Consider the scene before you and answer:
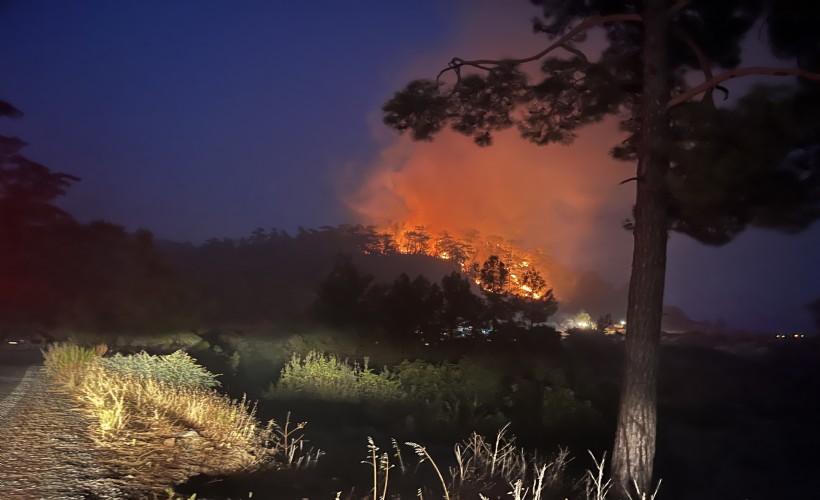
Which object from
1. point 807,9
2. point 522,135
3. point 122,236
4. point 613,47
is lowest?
point 122,236

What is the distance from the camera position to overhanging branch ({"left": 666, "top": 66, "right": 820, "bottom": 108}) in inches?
286

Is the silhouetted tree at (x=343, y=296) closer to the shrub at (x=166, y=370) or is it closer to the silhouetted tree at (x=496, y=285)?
the silhouetted tree at (x=496, y=285)

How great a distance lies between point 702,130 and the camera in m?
7.54

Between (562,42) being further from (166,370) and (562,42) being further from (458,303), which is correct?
(458,303)

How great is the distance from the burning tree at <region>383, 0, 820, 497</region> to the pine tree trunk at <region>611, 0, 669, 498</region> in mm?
15

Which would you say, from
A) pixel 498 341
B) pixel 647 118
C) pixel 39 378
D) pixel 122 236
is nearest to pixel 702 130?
pixel 647 118

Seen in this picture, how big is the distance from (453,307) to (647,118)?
643 inches

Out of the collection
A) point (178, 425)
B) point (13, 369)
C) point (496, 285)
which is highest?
point (496, 285)

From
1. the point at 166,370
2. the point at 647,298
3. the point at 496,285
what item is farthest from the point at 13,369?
the point at 496,285

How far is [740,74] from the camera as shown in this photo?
767cm

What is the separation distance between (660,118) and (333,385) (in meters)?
8.38

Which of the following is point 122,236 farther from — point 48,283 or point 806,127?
point 806,127

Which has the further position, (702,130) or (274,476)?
(702,130)

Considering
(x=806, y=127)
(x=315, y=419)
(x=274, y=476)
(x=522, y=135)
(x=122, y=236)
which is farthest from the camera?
(x=122, y=236)
